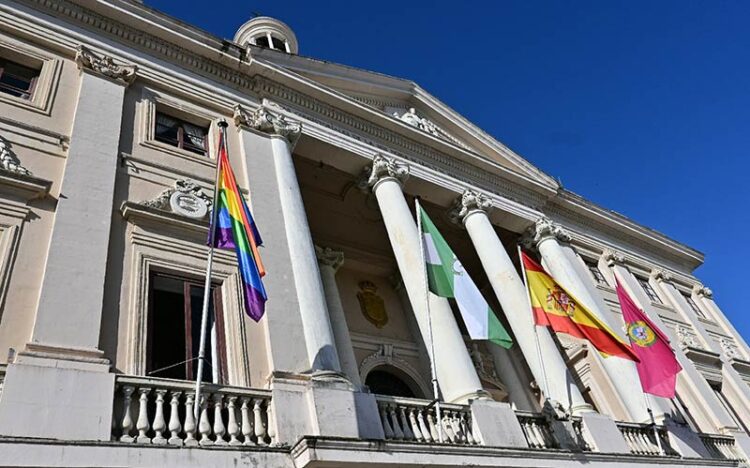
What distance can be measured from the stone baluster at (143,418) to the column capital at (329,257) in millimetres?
8985

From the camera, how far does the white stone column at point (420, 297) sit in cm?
997

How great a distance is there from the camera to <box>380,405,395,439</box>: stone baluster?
796 cm

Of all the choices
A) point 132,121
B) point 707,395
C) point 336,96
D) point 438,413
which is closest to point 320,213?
point 336,96

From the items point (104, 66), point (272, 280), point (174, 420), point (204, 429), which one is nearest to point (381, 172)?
point (272, 280)

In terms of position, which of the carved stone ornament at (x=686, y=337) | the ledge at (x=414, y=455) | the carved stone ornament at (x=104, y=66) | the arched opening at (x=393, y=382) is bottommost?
the ledge at (x=414, y=455)

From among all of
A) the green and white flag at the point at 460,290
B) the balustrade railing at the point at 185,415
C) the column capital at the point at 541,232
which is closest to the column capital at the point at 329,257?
the green and white flag at the point at 460,290

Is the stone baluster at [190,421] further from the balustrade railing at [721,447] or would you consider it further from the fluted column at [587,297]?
the balustrade railing at [721,447]

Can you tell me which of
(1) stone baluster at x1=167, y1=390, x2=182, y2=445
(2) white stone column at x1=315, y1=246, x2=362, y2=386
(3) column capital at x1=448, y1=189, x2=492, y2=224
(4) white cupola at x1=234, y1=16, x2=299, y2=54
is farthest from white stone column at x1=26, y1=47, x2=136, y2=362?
(4) white cupola at x1=234, y1=16, x2=299, y2=54

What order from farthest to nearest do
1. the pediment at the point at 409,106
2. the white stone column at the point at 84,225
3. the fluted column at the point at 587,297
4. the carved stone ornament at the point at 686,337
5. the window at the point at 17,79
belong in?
the carved stone ornament at the point at 686,337 < the pediment at the point at 409,106 < the fluted column at the point at 587,297 < the window at the point at 17,79 < the white stone column at the point at 84,225

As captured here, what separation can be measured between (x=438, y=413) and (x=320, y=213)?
351 inches

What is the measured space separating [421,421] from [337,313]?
6204mm

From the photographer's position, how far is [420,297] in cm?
1131

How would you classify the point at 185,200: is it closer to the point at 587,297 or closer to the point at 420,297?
the point at 420,297

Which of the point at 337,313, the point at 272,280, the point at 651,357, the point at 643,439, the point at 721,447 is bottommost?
the point at 643,439
